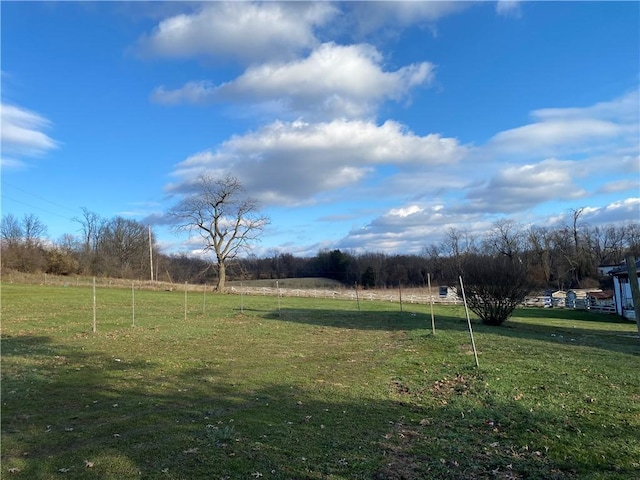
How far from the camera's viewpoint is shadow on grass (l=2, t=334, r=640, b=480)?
484 centimetres

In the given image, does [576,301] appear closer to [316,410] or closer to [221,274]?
[221,274]

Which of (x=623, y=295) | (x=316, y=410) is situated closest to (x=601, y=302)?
(x=623, y=295)

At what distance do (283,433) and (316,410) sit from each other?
1.29m

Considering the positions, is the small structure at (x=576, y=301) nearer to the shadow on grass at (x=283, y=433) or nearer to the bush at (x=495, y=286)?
the bush at (x=495, y=286)

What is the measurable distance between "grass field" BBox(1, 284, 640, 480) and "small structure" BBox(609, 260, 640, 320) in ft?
82.1

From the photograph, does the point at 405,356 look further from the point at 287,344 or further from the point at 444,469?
the point at 444,469

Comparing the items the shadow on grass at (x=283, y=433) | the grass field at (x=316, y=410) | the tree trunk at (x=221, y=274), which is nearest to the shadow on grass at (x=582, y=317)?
the grass field at (x=316, y=410)

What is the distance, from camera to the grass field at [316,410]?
4.95 m

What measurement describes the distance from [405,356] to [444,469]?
26.5 ft

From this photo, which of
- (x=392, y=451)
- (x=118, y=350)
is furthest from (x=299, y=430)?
(x=118, y=350)

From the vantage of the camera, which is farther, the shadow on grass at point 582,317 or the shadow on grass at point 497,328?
the shadow on grass at point 582,317

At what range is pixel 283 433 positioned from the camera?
19.6 ft

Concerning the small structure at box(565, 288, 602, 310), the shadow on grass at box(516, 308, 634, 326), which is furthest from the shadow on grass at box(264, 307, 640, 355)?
the small structure at box(565, 288, 602, 310)

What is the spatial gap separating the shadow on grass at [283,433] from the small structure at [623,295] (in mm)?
33846
